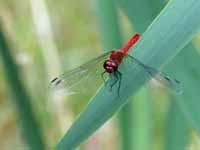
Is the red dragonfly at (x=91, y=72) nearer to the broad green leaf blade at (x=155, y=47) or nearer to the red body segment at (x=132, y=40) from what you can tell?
the red body segment at (x=132, y=40)

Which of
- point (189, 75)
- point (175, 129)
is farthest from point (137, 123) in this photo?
point (189, 75)

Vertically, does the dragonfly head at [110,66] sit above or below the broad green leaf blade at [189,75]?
below

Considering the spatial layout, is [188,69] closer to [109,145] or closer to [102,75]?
[102,75]

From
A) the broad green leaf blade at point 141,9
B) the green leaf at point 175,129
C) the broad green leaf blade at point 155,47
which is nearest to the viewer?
the broad green leaf blade at point 155,47

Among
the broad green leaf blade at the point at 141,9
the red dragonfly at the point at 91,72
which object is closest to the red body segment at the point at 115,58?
the red dragonfly at the point at 91,72

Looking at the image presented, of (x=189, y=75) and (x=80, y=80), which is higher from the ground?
(x=189, y=75)

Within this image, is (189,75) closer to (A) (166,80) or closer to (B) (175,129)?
(A) (166,80)
